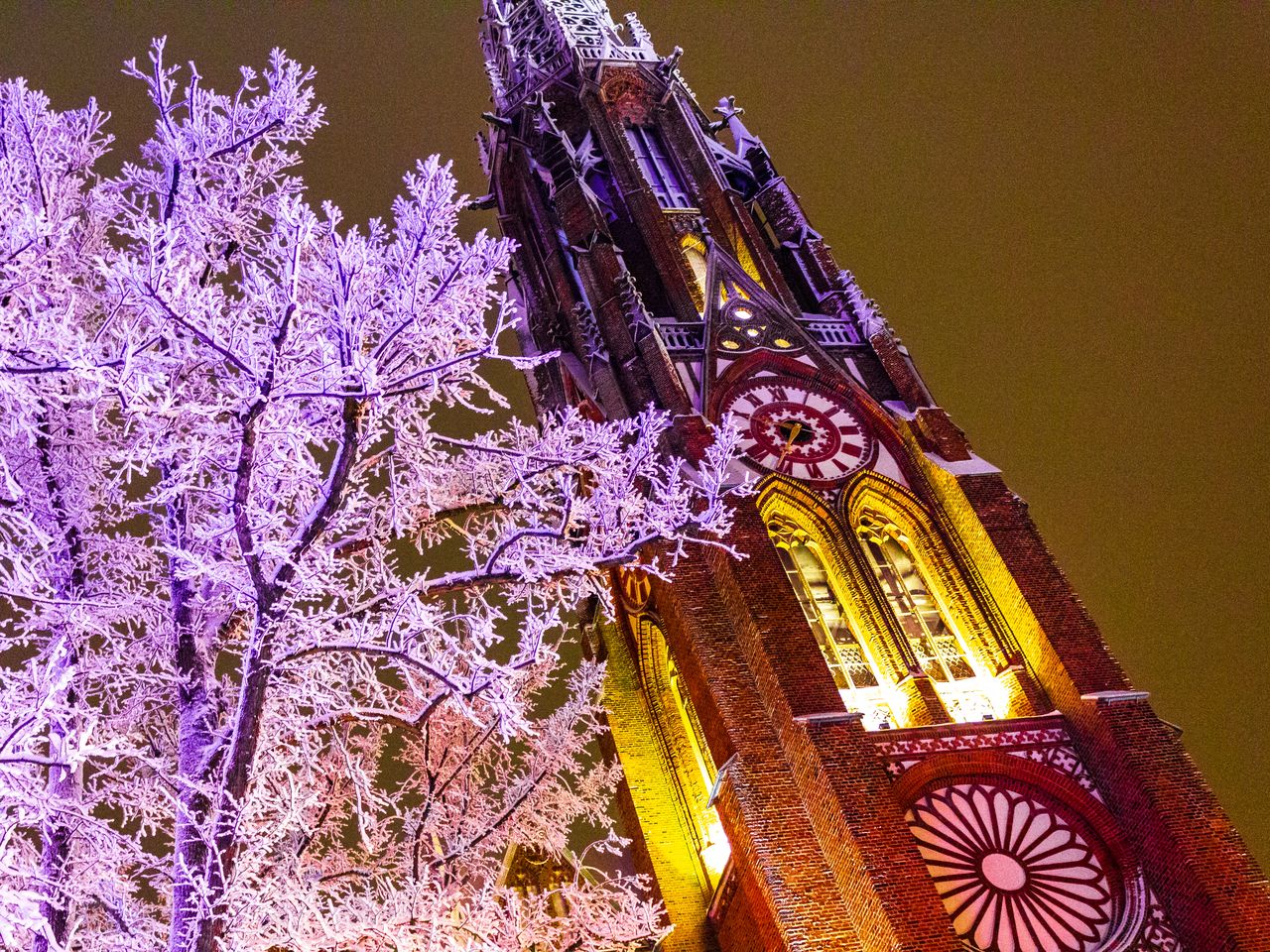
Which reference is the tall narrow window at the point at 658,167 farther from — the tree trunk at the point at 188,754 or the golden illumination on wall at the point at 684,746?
the tree trunk at the point at 188,754

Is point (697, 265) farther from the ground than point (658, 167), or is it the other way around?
point (658, 167)

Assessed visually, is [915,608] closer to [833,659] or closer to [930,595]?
[930,595]

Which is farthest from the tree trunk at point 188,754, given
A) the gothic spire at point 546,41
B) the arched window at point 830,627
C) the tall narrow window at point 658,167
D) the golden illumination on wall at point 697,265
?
the gothic spire at point 546,41

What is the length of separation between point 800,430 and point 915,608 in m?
3.80

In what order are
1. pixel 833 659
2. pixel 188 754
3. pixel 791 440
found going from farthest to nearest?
pixel 791 440, pixel 833 659, pixel 188 754

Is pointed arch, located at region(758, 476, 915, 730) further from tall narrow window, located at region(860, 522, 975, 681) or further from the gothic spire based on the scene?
the gothic spire

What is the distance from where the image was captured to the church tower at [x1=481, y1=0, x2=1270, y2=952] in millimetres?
14094

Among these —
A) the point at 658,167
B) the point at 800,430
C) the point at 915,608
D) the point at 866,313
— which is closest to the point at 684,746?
the point at 915,608

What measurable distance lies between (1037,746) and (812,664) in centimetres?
337

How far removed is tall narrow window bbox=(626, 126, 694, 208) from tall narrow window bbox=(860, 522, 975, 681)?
404 inches

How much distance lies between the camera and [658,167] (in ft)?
88.7

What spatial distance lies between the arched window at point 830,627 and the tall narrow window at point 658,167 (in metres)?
10.2

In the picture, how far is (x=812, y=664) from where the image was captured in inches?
606

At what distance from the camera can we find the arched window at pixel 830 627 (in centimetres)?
1652
